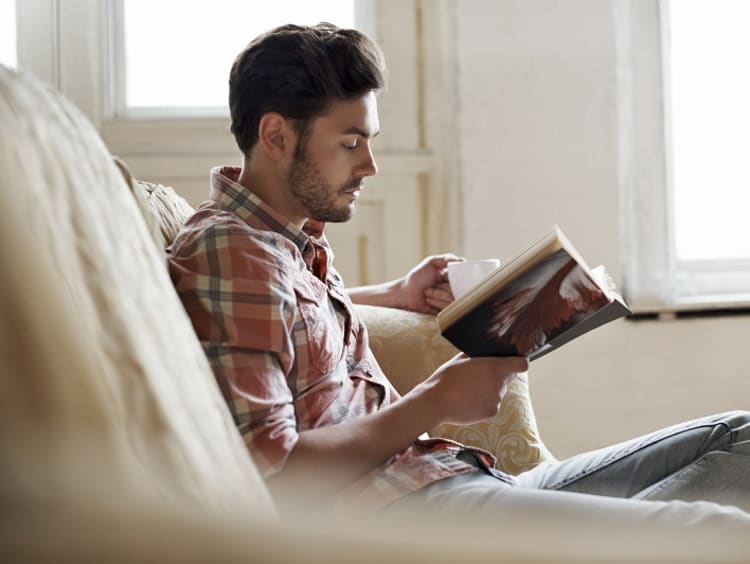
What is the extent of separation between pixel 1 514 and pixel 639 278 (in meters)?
2.25

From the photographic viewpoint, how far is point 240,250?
1.01 meters

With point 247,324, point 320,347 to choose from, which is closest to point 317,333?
point 320,347

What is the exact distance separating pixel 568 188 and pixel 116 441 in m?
2.08

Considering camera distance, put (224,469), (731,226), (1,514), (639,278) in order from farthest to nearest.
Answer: (731,226) → (639,278) → (224,469) → (1,514)

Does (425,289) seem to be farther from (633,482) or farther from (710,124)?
(710,124)

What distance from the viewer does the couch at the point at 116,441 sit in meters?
0.35

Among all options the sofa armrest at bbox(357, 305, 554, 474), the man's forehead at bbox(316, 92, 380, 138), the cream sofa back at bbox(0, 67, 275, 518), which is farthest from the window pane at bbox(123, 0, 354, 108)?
the cream sofa back at bbox(0, 67, 275, 518)

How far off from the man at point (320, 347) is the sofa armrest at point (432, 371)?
0.16m

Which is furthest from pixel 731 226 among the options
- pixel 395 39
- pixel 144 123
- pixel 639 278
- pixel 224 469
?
pixel 224 469

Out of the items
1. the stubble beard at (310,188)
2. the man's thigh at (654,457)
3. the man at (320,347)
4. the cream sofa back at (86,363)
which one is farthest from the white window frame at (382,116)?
the cream sofa back at (86,363)

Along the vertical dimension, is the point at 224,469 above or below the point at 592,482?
above

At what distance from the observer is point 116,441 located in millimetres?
396

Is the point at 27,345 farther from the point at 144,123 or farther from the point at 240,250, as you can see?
the point at 144,123

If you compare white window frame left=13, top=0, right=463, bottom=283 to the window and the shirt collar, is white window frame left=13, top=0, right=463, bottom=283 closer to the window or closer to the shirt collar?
the window
